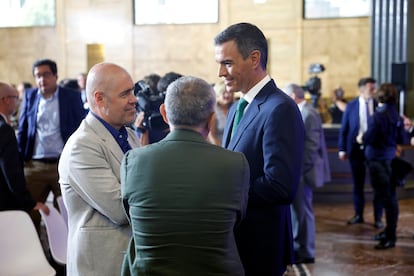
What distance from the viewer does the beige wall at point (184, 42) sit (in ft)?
39.1

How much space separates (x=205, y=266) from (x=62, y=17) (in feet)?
38.0

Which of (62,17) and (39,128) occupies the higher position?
(62,17)

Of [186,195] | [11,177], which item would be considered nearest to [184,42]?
[11,177]

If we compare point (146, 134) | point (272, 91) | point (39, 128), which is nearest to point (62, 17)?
point (39, 128)

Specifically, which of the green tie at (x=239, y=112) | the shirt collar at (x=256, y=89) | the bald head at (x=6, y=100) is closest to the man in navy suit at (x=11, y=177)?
the bald head at (x=6, y=100)

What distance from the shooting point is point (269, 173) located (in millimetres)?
2062

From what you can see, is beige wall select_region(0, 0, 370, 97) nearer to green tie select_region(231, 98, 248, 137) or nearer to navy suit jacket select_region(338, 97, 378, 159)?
navy suit jacket select_region(338, 97, 378, 159)

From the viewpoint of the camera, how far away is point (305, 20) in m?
12.0

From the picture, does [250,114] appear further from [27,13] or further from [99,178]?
[27,13]

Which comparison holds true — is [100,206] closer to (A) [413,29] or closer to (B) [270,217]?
(B) [270,217]

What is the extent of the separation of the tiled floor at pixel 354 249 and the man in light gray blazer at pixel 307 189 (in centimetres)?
15

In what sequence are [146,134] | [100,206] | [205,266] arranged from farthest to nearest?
1. [146,134]
2. [100,206]
3. [205,266]

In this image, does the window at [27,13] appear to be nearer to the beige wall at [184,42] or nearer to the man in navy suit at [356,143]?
the beige wall at [184,42]

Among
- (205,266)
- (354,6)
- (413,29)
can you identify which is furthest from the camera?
(354,6)
